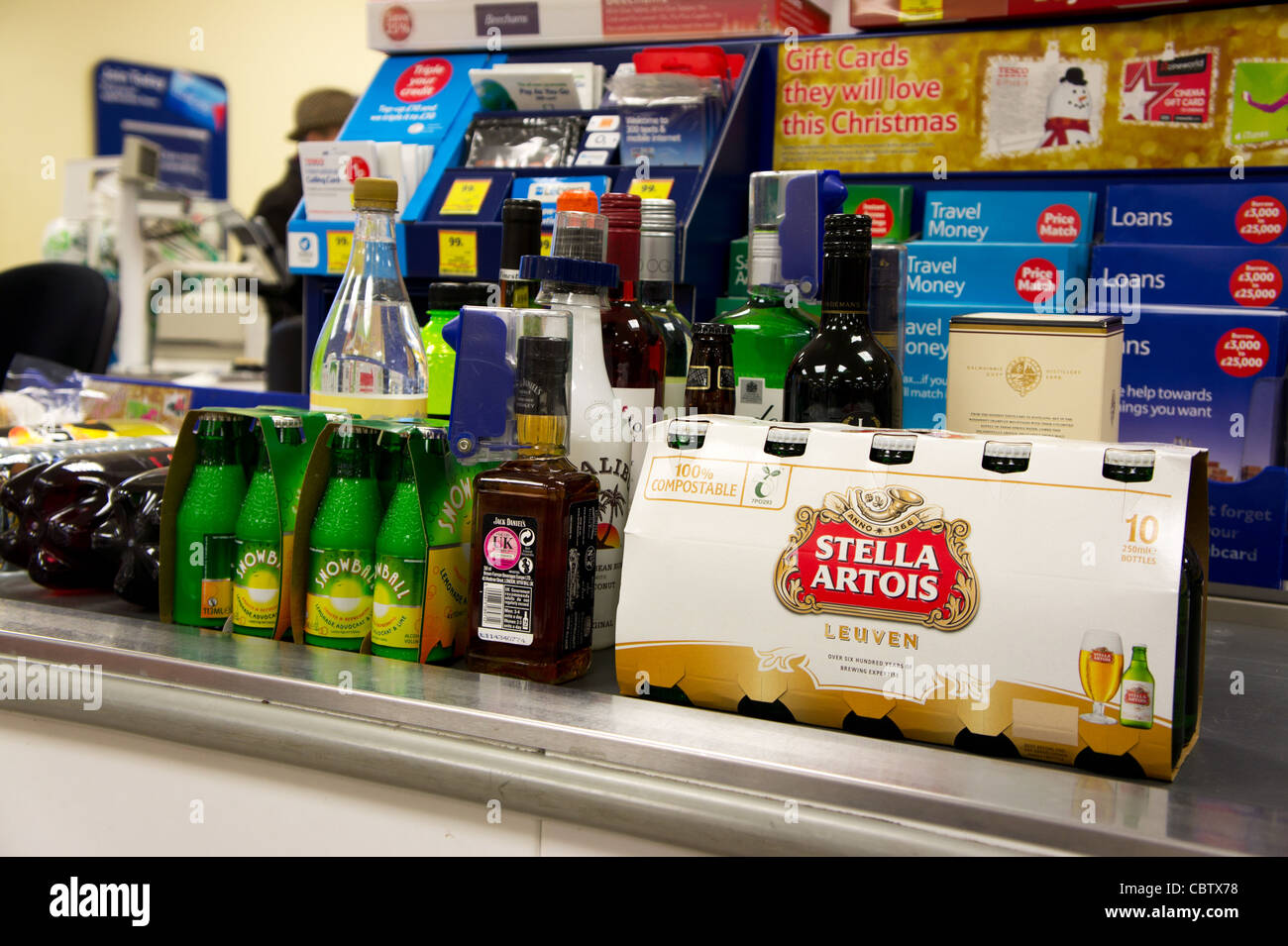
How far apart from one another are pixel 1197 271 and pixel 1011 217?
0.91ft

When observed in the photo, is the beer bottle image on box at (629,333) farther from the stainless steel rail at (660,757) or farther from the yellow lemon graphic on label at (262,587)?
the yellow lemon graphic on label at (262,587)

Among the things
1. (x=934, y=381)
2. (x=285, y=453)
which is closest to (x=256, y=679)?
(x=285, y=453)

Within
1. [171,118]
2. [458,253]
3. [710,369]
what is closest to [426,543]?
[710,369]

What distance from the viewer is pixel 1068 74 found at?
1788 mm

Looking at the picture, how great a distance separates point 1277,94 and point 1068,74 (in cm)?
29

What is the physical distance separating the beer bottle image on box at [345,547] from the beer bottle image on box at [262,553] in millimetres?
42

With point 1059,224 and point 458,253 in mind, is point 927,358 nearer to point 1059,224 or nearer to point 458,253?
point 1059,224

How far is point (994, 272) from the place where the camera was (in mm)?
1702

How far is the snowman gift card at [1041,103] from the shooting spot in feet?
5.84

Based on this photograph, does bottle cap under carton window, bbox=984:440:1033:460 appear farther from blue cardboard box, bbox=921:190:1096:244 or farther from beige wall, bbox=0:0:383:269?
beige wall, bbox=0:0:383:269

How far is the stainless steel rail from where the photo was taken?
81 cm

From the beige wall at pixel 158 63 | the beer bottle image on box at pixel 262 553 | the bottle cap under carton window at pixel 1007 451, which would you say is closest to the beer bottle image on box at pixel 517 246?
the beer bottle image on box at pixel 262 553

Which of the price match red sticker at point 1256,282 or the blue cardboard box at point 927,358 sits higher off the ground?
the price match red sticker at point 1256,282

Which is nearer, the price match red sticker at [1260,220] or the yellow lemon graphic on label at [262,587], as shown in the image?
the yellow lemon graphic on label at [262,587]
